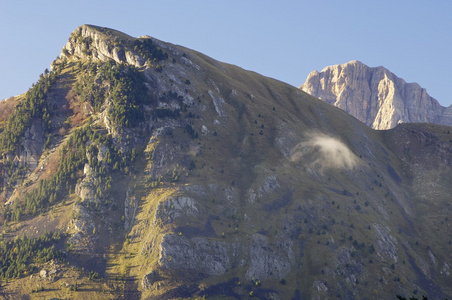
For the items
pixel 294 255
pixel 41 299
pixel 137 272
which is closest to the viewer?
pixel 41 299

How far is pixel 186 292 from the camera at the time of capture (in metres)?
177

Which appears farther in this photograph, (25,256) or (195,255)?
(25,256)

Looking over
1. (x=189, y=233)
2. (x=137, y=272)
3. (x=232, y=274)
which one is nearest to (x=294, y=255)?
(x=232, y=274)

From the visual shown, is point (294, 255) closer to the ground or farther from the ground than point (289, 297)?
farther from the ground

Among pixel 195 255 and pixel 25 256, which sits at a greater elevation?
pixel 195 255

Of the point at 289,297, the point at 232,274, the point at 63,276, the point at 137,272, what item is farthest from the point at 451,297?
the point at 63,276

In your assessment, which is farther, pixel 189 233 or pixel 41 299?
pixel 189 233

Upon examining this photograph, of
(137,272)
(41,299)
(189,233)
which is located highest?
(189,233)

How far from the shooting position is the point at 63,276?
185000 mm

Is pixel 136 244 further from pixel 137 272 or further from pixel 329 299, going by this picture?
pixel 329 299

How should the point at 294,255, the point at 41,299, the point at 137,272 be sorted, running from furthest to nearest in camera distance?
the point at 294,255
the point at 137,272
the point at 41,299

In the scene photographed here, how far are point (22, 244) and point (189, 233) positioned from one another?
61.1 metres

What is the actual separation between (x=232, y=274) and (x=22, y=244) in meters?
77.9

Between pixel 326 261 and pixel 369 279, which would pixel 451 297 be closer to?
pixel 369 279
